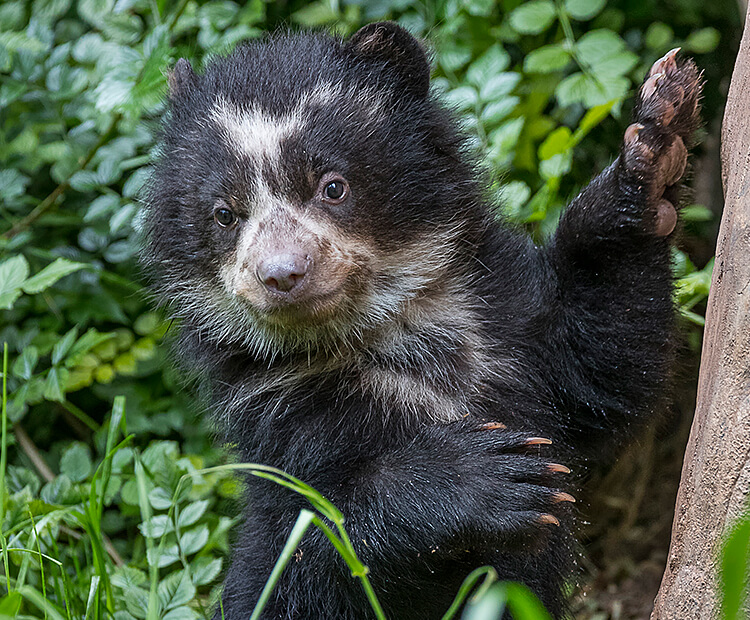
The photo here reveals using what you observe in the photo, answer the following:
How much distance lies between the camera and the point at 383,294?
141 inches

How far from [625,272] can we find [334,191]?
1165 millimetres

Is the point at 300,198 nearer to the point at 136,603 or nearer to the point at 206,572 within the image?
the point at 206,572

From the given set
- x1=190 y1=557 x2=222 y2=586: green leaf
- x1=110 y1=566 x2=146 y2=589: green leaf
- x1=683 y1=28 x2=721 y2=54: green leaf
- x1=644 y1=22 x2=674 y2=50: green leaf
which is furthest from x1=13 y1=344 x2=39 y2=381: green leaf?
x1=683 y1=28 x2=721 y2=54: green leaf

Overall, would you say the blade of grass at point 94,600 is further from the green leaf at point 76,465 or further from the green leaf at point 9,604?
the green leaf at point 76,465

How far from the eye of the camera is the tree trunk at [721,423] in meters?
2.58

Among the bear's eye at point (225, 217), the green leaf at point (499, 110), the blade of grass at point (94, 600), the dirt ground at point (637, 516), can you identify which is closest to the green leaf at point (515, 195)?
the green leaf at point (499, 110)

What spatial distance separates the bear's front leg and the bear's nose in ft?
3.51

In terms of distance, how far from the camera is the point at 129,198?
4.97 m

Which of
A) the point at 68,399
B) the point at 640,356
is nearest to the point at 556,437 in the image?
the point at 640,356

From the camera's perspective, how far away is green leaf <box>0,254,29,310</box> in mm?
4082

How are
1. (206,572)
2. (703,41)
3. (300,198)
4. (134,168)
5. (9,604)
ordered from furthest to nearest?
(134,168) → (703,41) → (206,572) → (300,198) → (9,604)

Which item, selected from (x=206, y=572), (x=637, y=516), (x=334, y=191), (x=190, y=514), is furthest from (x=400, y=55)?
(x=637, y=516)

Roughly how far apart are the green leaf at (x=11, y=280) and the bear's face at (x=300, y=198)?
2.55 ft

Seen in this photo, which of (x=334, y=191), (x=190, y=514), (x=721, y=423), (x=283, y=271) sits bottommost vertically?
(x=190, y=514)
